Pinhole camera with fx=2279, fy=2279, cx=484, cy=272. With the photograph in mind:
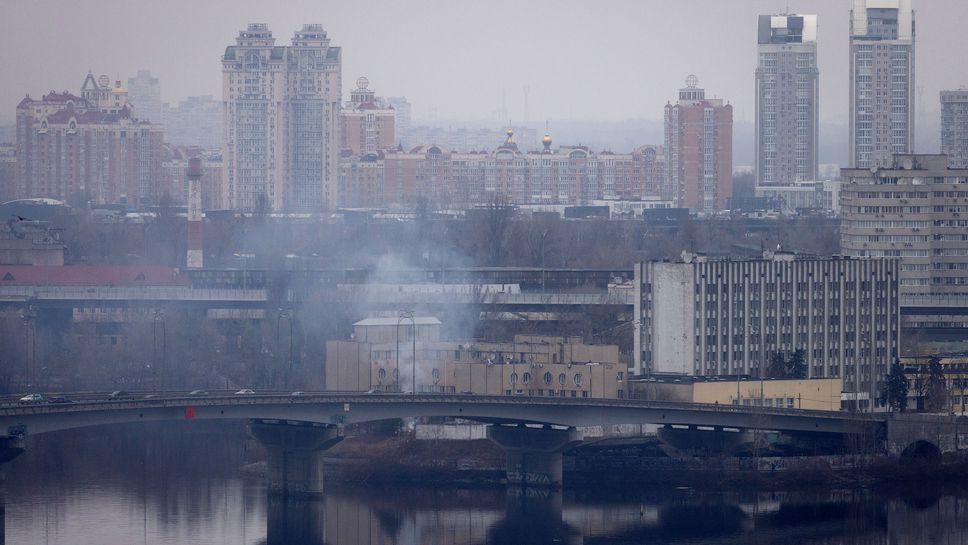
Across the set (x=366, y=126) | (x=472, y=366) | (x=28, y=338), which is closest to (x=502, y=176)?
(x=366, y=126)

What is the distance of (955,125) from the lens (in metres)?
65.6

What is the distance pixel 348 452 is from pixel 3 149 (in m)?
53.0

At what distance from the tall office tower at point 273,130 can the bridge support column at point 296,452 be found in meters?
47.0

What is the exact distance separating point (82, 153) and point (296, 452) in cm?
4929

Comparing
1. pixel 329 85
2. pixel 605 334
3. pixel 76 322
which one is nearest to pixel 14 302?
pixel 76 322

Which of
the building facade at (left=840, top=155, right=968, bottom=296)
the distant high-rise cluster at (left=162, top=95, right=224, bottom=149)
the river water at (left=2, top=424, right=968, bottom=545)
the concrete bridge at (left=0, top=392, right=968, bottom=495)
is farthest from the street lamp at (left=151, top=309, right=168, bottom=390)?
the distant high-rise cluster at (left=162, top=95, right=224, bottom=149)

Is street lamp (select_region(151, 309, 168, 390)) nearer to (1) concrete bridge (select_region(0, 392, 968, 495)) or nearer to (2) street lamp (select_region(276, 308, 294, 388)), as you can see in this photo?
(2) street lamp (select_region(276, 308, 294, 388))

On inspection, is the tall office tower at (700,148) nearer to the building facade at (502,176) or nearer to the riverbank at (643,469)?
the building facade at (502,176)

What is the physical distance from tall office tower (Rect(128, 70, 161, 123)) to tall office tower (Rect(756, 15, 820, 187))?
3477 centimetres

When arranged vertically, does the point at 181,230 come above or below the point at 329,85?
below

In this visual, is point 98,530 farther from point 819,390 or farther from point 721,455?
point 819,390

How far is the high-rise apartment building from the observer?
8275 cm

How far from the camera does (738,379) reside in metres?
27.8

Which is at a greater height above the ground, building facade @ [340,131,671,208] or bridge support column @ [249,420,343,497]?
building facade @ [340,131,671,208]
